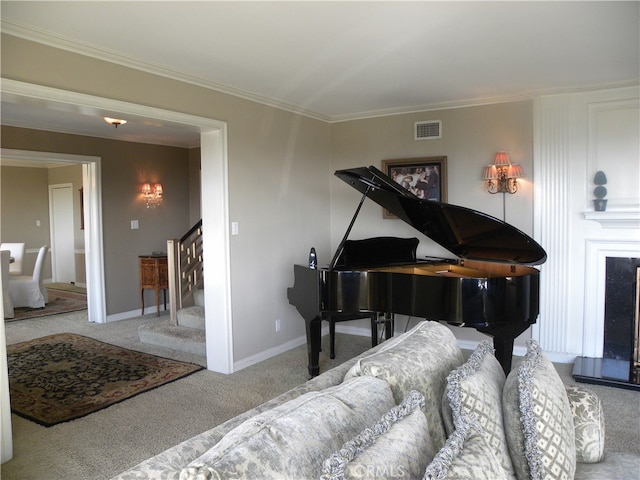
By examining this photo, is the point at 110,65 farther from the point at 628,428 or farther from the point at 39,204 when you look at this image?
the point at 39,204

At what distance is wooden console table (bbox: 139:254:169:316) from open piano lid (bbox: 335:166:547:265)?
11.8 ft

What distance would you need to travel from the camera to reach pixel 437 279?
338 centimetres

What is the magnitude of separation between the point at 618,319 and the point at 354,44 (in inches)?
131

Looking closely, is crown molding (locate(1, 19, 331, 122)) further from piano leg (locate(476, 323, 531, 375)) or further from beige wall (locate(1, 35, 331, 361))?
piano leg (locate(476, 323, 531, 375))

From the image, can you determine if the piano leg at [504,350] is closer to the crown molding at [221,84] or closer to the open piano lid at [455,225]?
the open piano lid at [455,225]

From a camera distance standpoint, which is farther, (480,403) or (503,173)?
(503,173)

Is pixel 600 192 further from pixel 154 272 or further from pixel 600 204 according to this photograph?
pixel 154 272

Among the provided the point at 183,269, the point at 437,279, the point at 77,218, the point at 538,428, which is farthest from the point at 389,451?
the point at 77,218

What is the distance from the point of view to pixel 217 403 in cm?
365

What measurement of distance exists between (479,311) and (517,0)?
191cm

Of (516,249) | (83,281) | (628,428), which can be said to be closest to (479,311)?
(516,249)

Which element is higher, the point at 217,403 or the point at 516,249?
the point at 516,249

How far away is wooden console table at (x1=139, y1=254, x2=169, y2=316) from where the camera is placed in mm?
6367

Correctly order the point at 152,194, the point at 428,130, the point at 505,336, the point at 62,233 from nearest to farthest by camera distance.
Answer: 1. the point at 505,336
2. the point at 428,130
3. the point at 152,194
4. the point at 62,233
